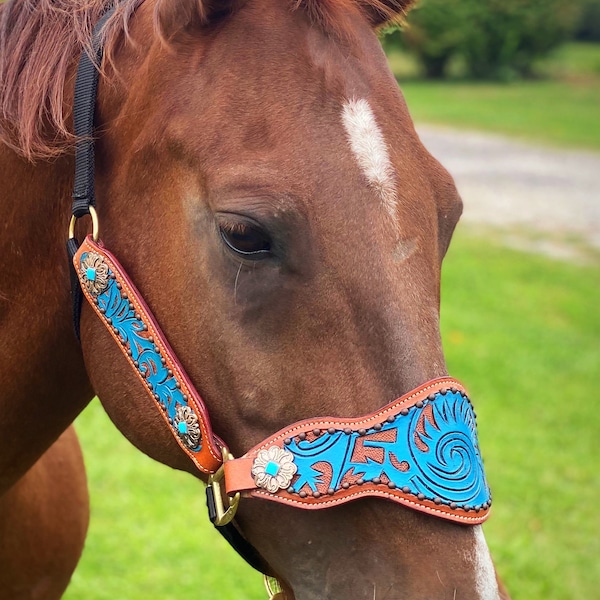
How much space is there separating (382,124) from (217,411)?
0.69m

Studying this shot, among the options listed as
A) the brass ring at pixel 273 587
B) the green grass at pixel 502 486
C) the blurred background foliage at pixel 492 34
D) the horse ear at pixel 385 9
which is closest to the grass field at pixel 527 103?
the blurred background foliage at pixel 492 34

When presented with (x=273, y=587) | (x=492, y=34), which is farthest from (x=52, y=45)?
(x=492, y=34)

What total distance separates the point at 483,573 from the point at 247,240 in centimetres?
77

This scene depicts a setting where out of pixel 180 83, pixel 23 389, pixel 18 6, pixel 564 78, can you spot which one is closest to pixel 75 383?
pixel 23 389

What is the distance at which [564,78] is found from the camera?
3216 centimetres

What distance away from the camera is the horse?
1.43m

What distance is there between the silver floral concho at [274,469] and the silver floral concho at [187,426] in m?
0.15

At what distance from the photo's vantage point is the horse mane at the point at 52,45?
1.63m

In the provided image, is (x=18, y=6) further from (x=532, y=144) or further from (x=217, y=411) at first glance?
(x=532, y=144)

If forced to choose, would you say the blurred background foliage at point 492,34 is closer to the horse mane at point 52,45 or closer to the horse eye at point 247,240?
the horse mane at point 52,45

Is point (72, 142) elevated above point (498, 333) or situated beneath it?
elevated above

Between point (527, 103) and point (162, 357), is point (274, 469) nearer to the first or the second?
point (162, 357)

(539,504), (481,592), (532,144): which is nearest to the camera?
(481,592)

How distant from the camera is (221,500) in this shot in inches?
60.9
